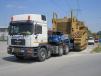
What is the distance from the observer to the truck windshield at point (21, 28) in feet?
52.8

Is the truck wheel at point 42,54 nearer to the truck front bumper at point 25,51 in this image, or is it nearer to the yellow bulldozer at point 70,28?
the truck front bumper at point 25,51

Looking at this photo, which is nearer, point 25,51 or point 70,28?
point 25,51

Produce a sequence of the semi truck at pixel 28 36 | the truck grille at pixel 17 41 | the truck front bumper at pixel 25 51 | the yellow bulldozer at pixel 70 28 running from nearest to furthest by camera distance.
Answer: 1. the truck front bumper at pixel 25 51
2. the semi truck at pixel 28 36
3. the truck grille at pixel 17 41
4. the yellow bulldozer at pixel 70 28

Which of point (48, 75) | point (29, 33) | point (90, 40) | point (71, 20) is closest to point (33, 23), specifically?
point (29, 33)

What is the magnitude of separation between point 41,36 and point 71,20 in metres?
8.76

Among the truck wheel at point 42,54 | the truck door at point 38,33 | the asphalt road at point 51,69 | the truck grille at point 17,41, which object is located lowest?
the asphalt road at point 51,69

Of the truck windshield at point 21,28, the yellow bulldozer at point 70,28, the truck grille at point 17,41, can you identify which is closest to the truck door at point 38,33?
the truck windshield at point 21,28

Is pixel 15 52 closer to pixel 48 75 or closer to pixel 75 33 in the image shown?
pixel 48 75

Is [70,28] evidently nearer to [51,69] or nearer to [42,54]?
[42,54]

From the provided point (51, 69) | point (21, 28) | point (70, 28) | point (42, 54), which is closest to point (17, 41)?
point (21, 28)

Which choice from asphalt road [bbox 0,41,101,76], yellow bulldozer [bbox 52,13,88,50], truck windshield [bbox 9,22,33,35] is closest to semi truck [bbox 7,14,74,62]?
truck windshield [bbox 9,22,33,35]

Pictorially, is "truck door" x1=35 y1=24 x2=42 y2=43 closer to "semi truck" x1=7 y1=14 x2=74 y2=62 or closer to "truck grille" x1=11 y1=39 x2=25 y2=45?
"semi truck" x1=7 y1=14 x2=74 y2=62

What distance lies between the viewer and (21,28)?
16.4 meters

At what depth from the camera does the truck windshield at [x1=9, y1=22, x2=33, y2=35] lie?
16091mm
